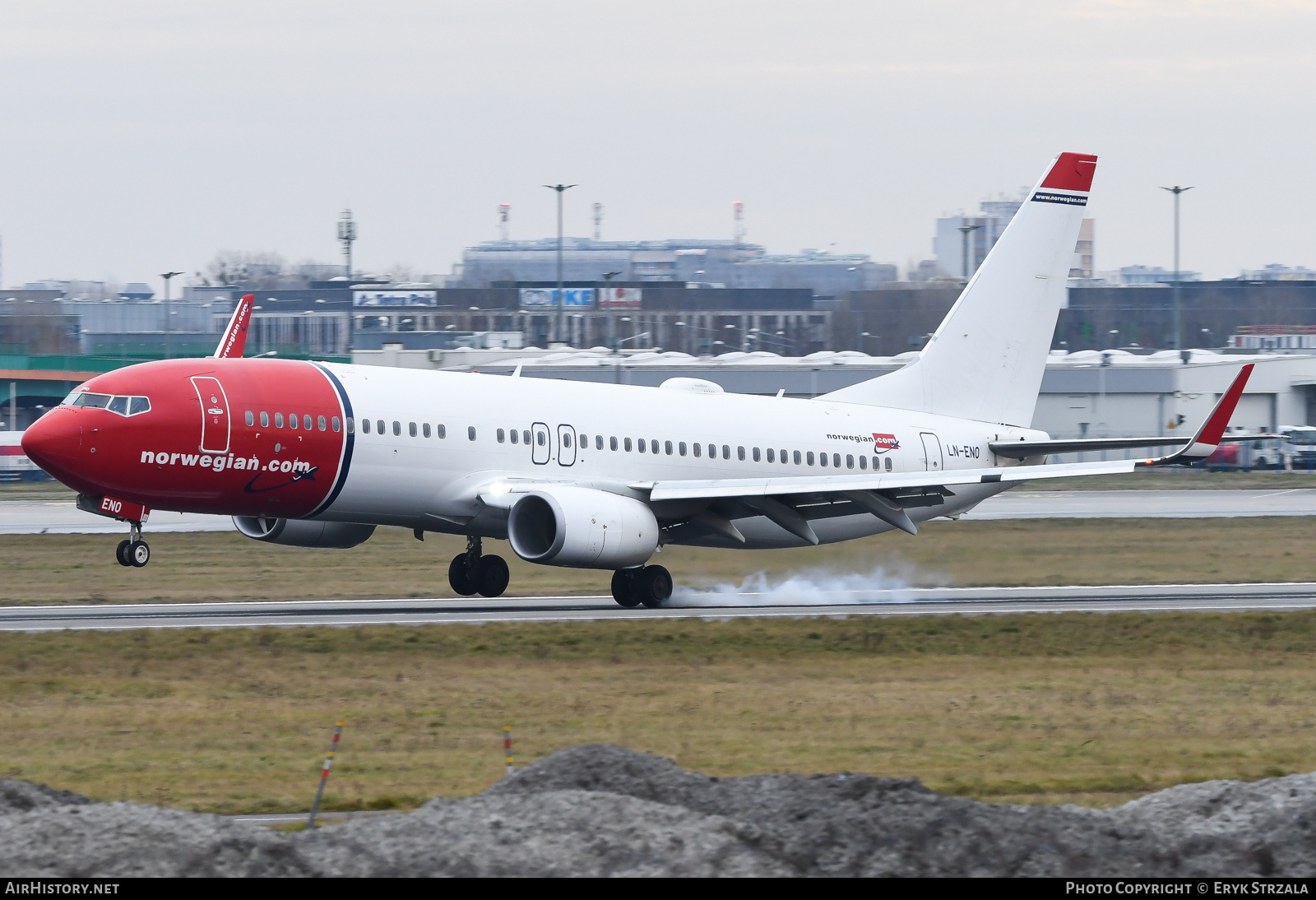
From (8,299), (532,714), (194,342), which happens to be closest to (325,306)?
(8,299)

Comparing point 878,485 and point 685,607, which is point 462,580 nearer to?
point 685,607

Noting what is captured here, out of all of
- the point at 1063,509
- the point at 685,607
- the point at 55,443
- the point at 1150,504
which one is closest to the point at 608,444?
the point at 685,607

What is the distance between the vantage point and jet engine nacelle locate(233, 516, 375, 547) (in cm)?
3150

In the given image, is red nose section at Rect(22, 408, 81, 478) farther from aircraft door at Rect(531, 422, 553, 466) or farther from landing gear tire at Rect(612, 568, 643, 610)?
landing gear tire at Rect(612, 568, 643, 610)

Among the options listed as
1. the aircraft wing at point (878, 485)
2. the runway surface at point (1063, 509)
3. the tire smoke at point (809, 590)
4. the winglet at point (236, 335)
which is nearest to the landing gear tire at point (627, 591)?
the tire smoke at point (809, 590)

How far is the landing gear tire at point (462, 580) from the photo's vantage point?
108 feet

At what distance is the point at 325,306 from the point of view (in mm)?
183875

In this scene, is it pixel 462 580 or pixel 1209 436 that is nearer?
pixel 1209 436

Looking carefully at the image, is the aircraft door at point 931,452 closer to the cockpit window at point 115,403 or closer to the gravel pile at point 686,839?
the cockpit window at point 115,403

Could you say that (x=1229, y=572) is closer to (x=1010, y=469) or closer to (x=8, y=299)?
(x=1010, y=469)

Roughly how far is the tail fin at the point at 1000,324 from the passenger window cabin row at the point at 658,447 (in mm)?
2679

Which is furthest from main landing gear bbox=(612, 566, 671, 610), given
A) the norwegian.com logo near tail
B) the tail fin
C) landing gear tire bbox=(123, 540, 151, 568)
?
the tail fin

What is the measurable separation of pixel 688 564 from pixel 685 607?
143 cm

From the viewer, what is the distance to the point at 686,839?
11070 mm
